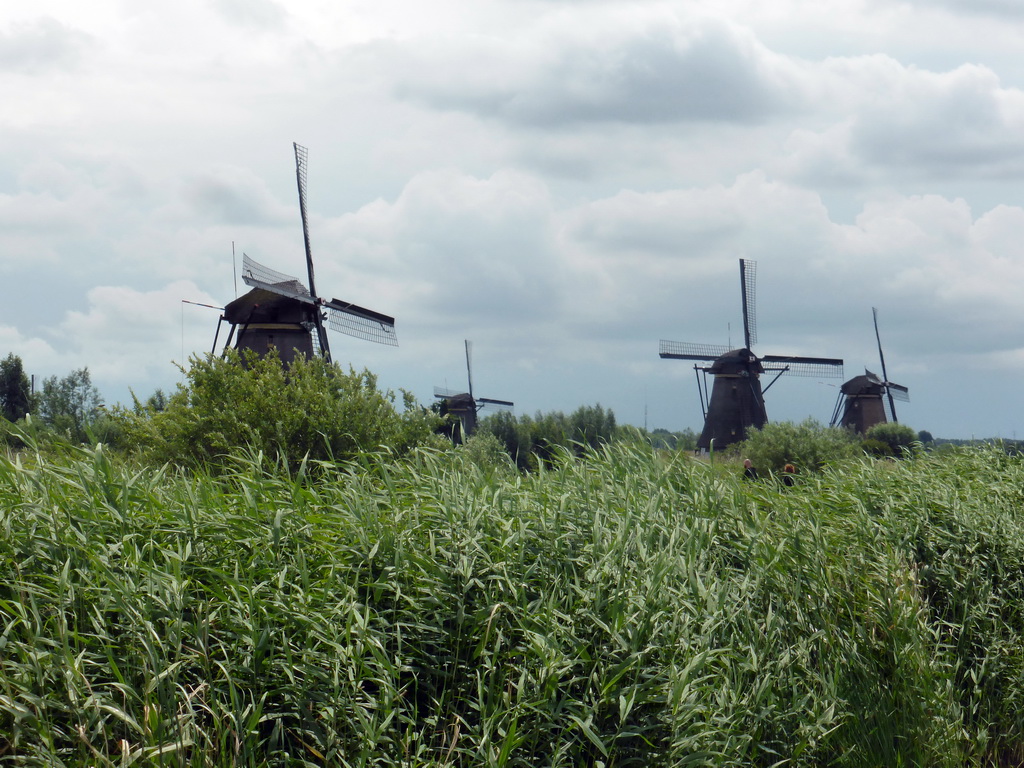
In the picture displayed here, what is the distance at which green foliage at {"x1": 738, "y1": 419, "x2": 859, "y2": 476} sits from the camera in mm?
35875

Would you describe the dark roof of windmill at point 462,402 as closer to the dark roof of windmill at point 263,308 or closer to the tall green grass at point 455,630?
the dark roof of windmill at point 263,308

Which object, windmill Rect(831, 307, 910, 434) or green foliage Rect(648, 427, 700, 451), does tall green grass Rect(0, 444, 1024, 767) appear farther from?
windmill Rect(831, 307, 910, 434)

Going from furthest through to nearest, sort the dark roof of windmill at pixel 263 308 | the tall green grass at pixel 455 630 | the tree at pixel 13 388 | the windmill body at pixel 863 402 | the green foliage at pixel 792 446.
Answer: the tree at pixel 13 388
the windmill body at pixel 863 402
the green foliage at pixel 792 446
the dark roof of windmill at pixel 263 308
the tall green grass at pixel 455 630

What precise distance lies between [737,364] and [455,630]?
43.3 m

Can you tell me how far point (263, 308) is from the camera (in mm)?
31141

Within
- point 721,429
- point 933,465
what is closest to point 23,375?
point 721,429

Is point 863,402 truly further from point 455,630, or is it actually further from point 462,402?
point 455,630

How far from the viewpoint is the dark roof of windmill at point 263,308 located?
3109 centimetres

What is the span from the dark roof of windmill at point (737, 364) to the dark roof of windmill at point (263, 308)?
24625 mm

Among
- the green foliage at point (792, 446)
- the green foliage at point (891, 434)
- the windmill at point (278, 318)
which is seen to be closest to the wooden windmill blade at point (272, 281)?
the windmill at point (278, 318)

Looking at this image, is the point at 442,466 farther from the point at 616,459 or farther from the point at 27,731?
the point at 27,731

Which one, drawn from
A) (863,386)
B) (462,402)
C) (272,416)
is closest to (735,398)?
(863,386)

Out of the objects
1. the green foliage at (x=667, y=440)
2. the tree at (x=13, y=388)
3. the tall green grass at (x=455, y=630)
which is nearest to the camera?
the tall green grass at (x=455, y=630)

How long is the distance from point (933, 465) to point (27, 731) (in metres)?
11.7
